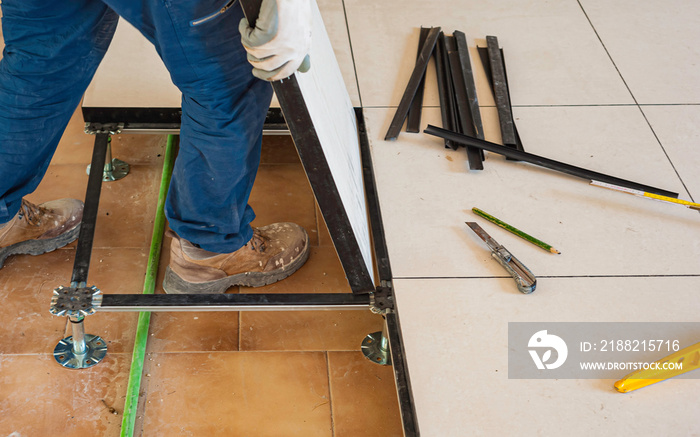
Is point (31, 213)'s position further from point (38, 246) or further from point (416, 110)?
point (416, 110)

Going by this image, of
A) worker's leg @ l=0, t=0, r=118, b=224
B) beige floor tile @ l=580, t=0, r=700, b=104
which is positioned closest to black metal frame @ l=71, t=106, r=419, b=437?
worker's leg @ l=0, t=0, r=118, b=224

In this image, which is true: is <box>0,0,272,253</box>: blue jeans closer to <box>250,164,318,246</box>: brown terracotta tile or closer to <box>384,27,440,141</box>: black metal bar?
<box>250,164,318,246</box>: brown terracotta tile

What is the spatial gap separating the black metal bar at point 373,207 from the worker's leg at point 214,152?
10.7 inches

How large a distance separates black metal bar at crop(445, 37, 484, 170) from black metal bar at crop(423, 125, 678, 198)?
3cm

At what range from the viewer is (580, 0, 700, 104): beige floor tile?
2.31 meters

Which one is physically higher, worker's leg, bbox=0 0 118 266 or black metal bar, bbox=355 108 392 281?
worker's leg, bbox=0 0 118 266

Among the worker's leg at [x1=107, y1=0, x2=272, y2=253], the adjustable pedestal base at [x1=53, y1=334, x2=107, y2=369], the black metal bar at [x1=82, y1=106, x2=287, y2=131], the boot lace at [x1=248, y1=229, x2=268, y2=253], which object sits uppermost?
the worker's leg at [x1=107, y1=0, x2=272, y2=253]

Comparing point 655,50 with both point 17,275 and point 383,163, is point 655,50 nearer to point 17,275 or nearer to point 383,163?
point 383,163

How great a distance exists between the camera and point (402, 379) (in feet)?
4.82

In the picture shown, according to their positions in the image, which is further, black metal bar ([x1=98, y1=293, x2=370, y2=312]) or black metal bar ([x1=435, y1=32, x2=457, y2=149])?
black metal bar ([x1=435, y1=32, x2=457, y2=149])

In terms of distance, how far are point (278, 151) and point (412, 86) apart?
55 centimetres

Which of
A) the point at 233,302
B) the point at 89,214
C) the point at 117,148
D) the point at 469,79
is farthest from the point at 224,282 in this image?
the point at 469,79

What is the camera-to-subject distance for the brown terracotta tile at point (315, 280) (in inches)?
77.0

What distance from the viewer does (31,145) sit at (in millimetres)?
1632
